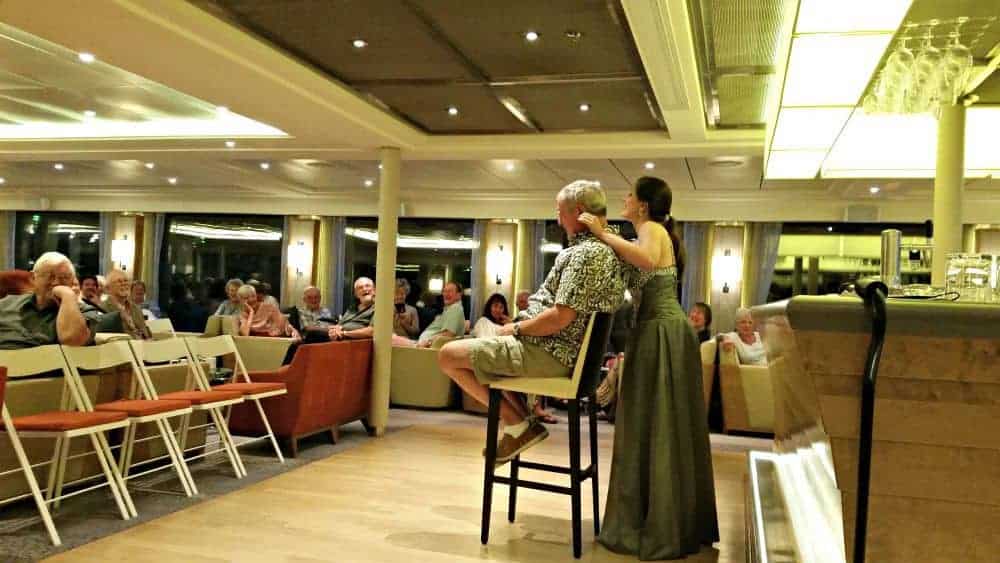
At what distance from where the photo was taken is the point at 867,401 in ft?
3.07

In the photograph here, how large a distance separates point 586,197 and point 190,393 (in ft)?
9.13

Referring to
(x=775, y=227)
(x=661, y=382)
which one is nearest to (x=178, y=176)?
(x=775, y=227)

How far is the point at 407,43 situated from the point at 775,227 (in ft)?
28.0

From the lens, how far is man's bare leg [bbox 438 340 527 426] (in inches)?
139

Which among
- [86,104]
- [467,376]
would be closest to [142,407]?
[467,376]

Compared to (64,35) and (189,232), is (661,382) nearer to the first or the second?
(64,35)

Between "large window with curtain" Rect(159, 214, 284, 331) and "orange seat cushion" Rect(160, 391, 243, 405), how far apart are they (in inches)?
367

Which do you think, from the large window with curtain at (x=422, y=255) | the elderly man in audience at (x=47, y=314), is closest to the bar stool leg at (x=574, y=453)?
the elderly man in audience at (x=47, y=314)

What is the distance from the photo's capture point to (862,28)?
2805 millimetres

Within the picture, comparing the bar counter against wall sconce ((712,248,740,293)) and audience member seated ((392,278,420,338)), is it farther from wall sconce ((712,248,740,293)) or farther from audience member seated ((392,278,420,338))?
wall sconce ((712,248,740,293))

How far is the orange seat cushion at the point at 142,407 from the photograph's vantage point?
4077 mm

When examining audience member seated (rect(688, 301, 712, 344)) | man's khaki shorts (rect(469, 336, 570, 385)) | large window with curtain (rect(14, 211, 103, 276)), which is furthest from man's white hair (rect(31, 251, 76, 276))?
large window with curtain (rect(14, 211, 103, 276))

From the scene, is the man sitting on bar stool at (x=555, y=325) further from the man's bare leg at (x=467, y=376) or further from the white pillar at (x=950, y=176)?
the white pillar at (x=950, y=176)

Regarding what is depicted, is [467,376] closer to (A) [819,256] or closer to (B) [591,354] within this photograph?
(B) [591,354]
